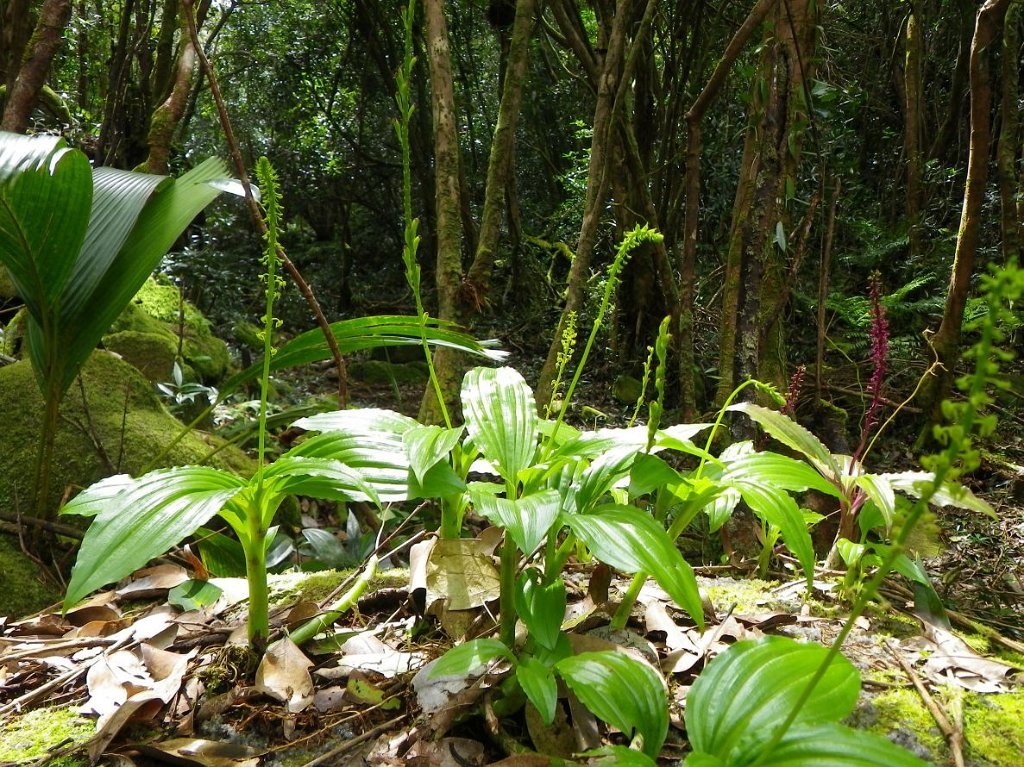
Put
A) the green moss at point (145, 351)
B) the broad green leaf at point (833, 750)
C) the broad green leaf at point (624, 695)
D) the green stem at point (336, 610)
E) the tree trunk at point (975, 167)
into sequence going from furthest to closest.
→ the green moss at point (145, 351)
the tree trunk at point (975, 167)
the green stem at point (336, 610)
the broad green leaf at point (624, 695)
the broad green leaf at point (833, 750)

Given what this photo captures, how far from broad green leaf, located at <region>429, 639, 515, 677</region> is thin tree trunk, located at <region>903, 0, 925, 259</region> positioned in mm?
5682

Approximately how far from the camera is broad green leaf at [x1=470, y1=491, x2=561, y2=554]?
2.80 feet

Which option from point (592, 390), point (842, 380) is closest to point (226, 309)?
point (592, 390)

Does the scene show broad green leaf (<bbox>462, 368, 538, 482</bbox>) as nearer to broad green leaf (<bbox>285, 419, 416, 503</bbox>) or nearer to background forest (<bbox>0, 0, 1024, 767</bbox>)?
background forest (<bbox>0, 0, 1024, 767</bbox>)

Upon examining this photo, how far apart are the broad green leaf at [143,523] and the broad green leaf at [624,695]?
532mm

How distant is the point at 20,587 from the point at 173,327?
325 centimetres

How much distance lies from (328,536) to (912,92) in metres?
6.35

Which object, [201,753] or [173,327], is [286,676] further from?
[173,327]

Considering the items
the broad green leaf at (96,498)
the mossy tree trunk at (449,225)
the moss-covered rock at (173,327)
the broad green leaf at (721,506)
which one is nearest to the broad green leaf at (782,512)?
the broad green leaf at (721,506)

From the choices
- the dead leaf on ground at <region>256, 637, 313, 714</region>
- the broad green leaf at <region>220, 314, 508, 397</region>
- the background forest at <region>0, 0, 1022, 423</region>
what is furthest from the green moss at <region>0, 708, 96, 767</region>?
the background forest at <region>0, 0, 1022, 423</region>

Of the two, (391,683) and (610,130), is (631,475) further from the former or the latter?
(610,130)

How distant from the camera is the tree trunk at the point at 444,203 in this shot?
7.75 ft

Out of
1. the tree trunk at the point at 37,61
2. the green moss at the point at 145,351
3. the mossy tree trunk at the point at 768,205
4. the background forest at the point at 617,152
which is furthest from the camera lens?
the green moss at the point at 145,351

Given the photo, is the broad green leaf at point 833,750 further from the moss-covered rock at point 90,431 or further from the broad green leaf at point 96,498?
the moss-covered rock at point 90,431
